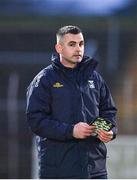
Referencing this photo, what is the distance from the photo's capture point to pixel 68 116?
3.38 metres

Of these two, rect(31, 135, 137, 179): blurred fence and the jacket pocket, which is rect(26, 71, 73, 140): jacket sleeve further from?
rect(31, 135, 137, 179): blurred fence

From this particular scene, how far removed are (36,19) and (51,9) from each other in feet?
0.96

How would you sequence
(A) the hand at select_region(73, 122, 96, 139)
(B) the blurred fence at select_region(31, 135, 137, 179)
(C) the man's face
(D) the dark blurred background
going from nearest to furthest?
(A) the hand at select_region(73, 122, 96, 139), (C) the man's face, (B) the blurred fence at select_region(31, 135, 137, 179), (D) the dark blurred background

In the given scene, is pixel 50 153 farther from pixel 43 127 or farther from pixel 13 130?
pixel 13 130

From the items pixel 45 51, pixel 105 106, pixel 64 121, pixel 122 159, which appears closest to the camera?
pixel 64 121

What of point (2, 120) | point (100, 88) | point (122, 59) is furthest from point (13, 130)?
point (100, 88)

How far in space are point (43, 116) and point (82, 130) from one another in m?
0.21

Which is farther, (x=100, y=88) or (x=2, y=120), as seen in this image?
(x=2, y=120)

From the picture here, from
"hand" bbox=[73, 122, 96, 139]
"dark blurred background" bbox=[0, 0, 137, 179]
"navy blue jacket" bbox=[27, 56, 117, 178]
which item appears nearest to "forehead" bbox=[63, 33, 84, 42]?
"navy blue jacket" bbox=[27, 56, 117, 178]

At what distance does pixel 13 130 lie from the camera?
8.30 meters

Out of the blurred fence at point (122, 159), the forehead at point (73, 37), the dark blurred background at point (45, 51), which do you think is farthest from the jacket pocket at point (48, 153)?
the dark blurred background at point (45, 51)

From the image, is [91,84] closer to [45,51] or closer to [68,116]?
[68,116]

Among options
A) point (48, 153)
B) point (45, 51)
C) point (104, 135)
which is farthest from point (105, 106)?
point (45, 51)

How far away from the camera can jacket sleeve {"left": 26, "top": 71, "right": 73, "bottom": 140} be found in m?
3.34
